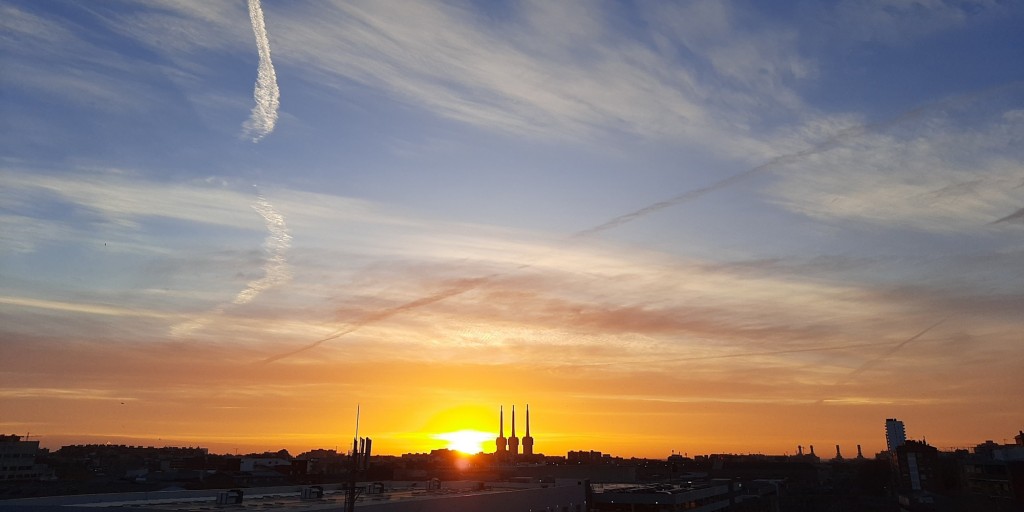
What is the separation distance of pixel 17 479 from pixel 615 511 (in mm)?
152319

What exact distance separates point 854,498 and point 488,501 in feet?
519

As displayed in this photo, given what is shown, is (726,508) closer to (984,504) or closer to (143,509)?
(984,504)

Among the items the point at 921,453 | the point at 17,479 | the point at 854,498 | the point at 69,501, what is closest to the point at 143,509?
the point at 69,501

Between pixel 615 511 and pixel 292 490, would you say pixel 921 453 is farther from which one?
pixel 292 490

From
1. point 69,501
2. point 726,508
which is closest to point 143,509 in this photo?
→ point 69,501

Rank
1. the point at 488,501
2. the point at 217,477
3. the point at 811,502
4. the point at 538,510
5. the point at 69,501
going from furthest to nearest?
the point at 811,502 → the point at 217,477 → the point at 538,510 → the point at 488,501 → the point at 69,501

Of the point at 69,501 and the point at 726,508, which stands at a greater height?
the point at 69,501

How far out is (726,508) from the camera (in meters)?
145

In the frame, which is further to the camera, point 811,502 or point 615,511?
point 811,502

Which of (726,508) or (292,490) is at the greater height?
(292,490)

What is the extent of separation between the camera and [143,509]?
159 feet

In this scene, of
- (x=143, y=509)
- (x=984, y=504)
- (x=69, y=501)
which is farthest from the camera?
(x=984, y=504)

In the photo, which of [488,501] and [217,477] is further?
[217,477]

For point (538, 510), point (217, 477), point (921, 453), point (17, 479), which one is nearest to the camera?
point (538, 510)
